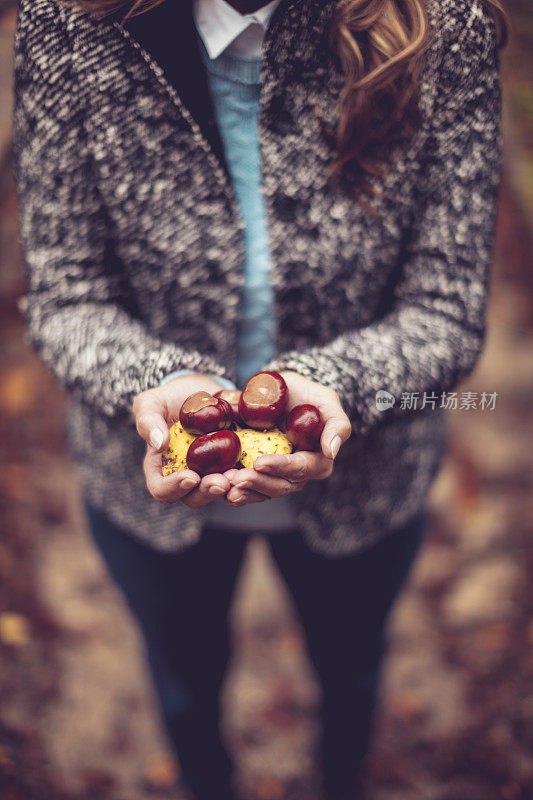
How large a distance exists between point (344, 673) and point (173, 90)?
1745 millimetres

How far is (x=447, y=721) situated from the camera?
8.64 feet

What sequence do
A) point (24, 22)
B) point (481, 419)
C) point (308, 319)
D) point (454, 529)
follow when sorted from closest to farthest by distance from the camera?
point (24, 22) < point (308, 319) < point (454, 529) < point (481, 419)

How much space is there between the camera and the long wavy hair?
1147 mm

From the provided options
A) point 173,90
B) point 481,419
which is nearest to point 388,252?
point 173,90

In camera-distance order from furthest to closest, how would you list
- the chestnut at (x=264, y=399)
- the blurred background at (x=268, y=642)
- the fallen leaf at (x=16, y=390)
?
the fallen leaf at (x=16, y=390)
the blurred background at (x=268, y=642)
the chestnut at (x=264, y=399)

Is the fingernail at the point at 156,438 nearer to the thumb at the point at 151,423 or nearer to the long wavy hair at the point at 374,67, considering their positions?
the thumb at the point at 151,423

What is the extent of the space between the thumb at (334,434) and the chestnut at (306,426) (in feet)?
0.07

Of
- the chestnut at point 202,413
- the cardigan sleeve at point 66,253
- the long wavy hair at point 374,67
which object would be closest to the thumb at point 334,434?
the chestnut at point 202,413

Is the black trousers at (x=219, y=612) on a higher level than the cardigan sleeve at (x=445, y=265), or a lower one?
lower

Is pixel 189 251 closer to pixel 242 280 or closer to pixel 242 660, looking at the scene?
pixel 242 280

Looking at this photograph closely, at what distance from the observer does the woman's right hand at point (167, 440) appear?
1065 mm

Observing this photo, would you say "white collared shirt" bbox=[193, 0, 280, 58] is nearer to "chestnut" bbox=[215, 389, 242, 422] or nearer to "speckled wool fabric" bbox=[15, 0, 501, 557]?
"speckled wool fabric" bbox=[15, 0, 501, 557]

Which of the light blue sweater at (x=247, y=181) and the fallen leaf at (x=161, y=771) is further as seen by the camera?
the fallen leaf at (x=161, y=771)

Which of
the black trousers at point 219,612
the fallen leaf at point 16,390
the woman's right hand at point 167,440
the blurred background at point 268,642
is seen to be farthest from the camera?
the fallen leaf at point 16,390
